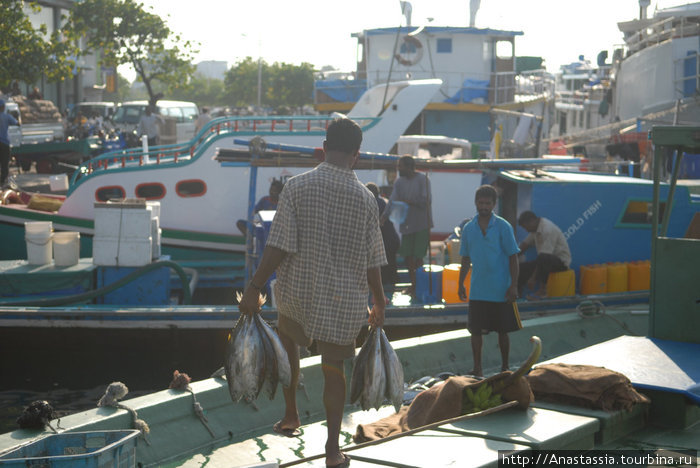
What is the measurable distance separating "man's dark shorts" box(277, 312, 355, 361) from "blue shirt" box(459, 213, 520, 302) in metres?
3.04

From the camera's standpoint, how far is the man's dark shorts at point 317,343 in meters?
4.76

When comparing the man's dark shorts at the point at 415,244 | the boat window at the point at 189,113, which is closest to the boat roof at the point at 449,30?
the boat window at the point at 189,113

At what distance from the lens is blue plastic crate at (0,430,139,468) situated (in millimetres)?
4141

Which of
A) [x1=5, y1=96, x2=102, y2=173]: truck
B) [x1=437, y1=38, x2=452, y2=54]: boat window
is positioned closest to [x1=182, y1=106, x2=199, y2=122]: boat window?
[x1=5, y1=96, x2=102, y2=173]: truck

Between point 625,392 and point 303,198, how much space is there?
8.86 ft

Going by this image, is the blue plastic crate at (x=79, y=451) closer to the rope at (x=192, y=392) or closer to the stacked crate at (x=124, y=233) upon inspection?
the rope at (x=192, y=392)

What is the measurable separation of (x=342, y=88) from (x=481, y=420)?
73.3 ft

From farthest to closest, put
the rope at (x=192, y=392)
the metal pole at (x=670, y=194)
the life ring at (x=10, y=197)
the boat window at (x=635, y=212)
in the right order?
the life ring at (x=10, y=197), the boat window at (x=635, y=212), the metal pole at (x=670, y=194), the rope at (x=192, y=392)

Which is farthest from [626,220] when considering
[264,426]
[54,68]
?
[54,68]

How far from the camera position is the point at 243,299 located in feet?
15.9

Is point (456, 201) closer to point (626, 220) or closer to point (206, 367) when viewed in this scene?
point (626, 220)

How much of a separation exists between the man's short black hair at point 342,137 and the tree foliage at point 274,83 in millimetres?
70782

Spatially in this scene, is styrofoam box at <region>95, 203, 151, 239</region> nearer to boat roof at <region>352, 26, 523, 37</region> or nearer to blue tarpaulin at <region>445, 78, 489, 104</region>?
blue tarpaulin at <region>445, 78, 489, 104</region>

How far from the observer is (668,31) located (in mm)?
30094
